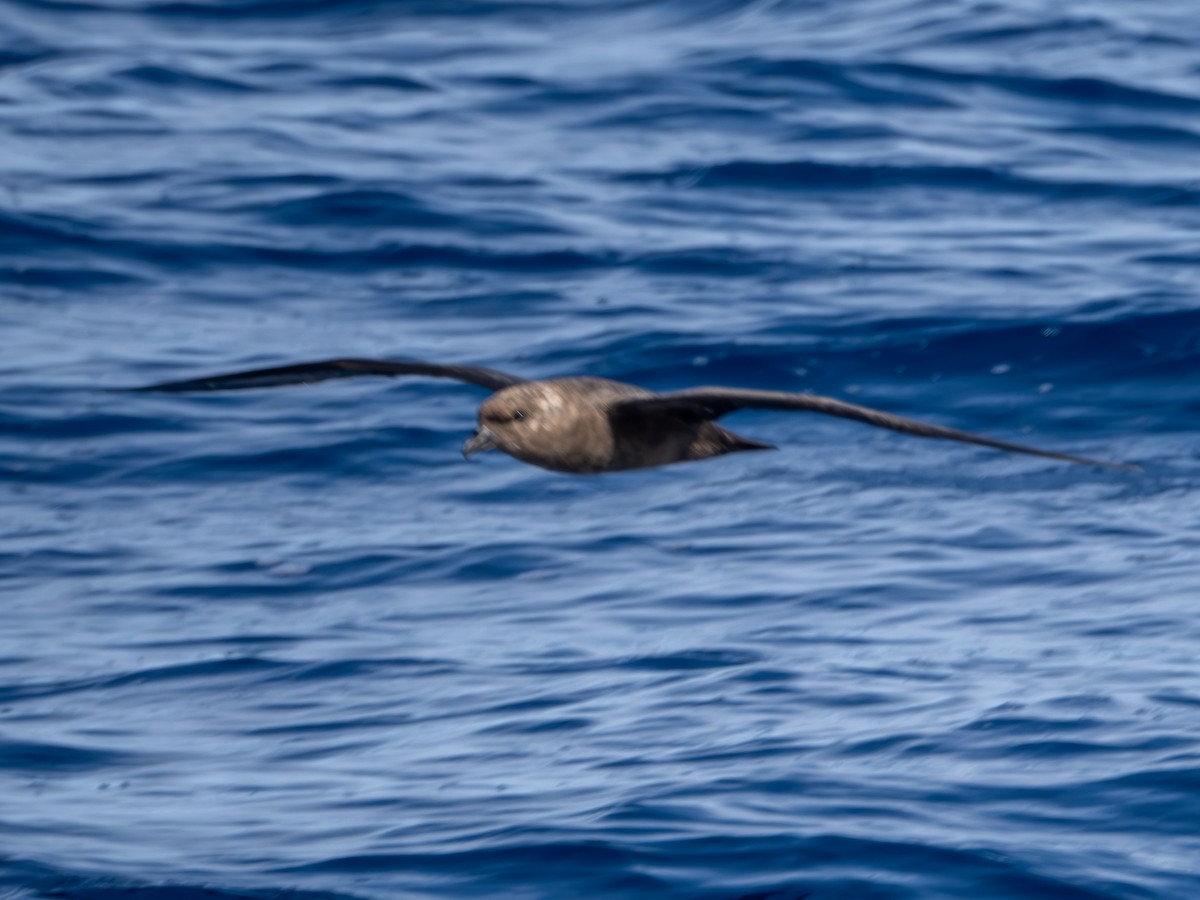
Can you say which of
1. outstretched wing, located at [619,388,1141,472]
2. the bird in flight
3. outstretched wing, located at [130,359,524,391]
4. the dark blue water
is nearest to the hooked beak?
the bird in flight

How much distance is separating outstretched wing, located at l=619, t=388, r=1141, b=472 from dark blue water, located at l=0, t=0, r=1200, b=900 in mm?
1244

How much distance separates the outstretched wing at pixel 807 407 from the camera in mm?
5148

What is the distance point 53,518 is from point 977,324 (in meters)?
4.89

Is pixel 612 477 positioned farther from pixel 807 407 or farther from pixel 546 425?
pixel 807 407

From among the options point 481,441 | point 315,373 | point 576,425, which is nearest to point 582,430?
point 576,425

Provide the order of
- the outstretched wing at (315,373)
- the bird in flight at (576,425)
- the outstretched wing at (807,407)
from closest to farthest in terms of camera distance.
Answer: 1. the outstretched wing at (807,407)
2. the bird in flight at (576,425)
3. the outstretched wing at (315,373)

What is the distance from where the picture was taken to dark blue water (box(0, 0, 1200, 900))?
6.57 m

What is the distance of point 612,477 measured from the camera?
10.1m

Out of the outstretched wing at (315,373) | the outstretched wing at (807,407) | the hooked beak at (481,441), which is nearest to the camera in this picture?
the outstretched wing at (807,407)

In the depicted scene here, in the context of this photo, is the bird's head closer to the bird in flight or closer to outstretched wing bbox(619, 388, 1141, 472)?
the bird in flight

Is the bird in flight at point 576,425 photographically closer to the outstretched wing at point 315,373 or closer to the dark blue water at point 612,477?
the outstretched wing at point 315,373

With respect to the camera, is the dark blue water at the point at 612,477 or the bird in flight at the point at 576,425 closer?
the dark blue water at the point at 612,477

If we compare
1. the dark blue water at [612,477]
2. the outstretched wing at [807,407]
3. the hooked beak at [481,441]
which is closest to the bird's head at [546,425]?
the hooked beak at [481,441]

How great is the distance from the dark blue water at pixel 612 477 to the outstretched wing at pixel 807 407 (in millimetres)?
1244
